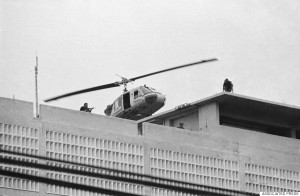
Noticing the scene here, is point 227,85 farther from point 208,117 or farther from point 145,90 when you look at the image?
point 145,90

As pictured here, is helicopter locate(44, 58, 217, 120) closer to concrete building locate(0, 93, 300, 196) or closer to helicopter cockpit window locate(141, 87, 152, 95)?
helicopter cockpit window locate(141, 87, 152, 95)

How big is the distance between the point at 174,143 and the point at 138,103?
459cm

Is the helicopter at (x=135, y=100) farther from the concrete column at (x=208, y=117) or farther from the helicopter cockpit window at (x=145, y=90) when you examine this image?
the concrete column at (x=208, y=117)

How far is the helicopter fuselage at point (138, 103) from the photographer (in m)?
58.8

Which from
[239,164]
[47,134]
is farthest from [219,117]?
[47,134]

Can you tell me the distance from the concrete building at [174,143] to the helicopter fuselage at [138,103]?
852 millimetres

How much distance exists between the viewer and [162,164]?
2408 inches

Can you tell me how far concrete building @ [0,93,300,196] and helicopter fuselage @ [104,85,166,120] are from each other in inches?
33.5

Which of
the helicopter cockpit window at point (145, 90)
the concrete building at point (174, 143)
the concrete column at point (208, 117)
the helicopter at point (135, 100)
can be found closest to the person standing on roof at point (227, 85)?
the concrete building at point (174, 143)

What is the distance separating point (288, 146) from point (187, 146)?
10299 mm

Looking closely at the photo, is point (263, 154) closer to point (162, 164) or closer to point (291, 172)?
point (291, 172)

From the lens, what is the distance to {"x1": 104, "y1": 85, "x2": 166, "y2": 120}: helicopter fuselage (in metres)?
58.8

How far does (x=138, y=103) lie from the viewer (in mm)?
59375

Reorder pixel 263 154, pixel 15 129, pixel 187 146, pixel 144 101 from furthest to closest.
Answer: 1. pixel 263 154
2. pixel 187 146
3. pixel 144 101
4. pixel 15 129
